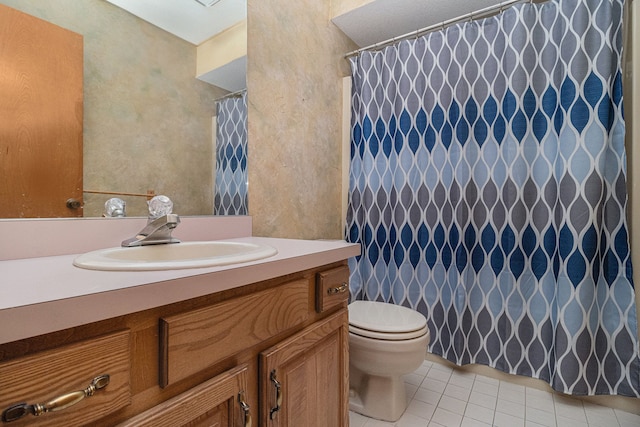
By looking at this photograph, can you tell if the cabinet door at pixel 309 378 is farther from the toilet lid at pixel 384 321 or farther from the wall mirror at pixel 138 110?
the wall mirror at pixel 138 110

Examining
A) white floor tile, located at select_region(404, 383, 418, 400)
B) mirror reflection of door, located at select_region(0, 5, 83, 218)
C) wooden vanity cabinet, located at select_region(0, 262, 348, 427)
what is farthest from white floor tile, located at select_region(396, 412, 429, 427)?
mirror reflection of door, located at select_region(0, 5, 83, 218)

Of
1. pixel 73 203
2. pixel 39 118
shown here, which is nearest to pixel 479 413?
pixel 73 203

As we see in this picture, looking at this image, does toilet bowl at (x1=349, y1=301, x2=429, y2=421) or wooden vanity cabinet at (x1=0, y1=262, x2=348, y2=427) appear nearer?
wooden vanity cabinet at (x1=0, y1=262, x2=348, y2=427)

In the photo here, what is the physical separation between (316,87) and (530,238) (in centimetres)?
141

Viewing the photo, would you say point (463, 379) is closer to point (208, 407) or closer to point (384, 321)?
point (384, 321)

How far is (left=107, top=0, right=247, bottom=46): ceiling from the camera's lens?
102cm

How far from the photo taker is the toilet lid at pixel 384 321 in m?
1.31

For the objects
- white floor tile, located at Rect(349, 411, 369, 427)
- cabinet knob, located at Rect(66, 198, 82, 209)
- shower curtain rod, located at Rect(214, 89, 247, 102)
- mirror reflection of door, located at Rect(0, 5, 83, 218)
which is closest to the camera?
mirror reflection of door, located at Rect(0, 5, 83, 218)

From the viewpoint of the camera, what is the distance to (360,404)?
145cm

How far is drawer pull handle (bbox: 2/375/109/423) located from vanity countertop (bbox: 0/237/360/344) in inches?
3.2

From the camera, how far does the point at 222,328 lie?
58 centimetres

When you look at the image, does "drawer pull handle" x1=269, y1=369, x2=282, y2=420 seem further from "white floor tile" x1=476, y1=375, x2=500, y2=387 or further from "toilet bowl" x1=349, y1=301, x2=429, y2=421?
"white floor tile" x1=476, y1=375, x2=500, y2=387

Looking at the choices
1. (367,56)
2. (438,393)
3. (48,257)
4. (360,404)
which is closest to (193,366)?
(48,257)

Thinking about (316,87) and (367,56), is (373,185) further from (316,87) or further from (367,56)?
(367,56)
